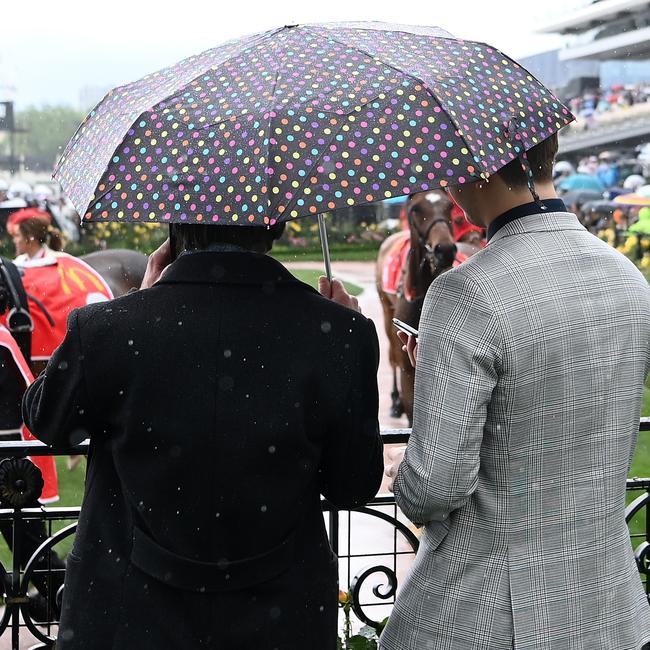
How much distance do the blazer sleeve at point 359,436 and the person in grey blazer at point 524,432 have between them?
7cm

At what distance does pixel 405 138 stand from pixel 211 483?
0.64 metres

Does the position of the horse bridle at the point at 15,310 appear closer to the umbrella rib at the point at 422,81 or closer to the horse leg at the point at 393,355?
the horse leg at the point at 393,355

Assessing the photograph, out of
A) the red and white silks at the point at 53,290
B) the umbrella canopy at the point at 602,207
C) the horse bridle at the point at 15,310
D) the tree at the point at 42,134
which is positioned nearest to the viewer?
the horse bridle at the point at 15,310

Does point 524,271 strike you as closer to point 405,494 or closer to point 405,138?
point 405,138

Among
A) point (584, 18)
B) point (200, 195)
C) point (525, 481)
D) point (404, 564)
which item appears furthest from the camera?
point (584, 18)

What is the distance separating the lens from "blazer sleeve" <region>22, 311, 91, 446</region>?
5.26 feet

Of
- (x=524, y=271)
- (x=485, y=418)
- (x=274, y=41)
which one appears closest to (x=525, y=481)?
(x=485, y=418)

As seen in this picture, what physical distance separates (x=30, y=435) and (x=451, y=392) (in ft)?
11.8

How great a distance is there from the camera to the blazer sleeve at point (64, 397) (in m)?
1.60

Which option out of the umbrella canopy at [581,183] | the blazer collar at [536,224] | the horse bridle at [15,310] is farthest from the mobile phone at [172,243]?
the umbrella canopy at [581,183]

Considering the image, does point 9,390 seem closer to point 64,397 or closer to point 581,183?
point 64,397

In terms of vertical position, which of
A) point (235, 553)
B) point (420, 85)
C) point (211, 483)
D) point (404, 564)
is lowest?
point (404, 564)

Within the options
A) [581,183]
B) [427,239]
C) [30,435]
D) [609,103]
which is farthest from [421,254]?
[609,103]

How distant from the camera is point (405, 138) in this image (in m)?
1.61
